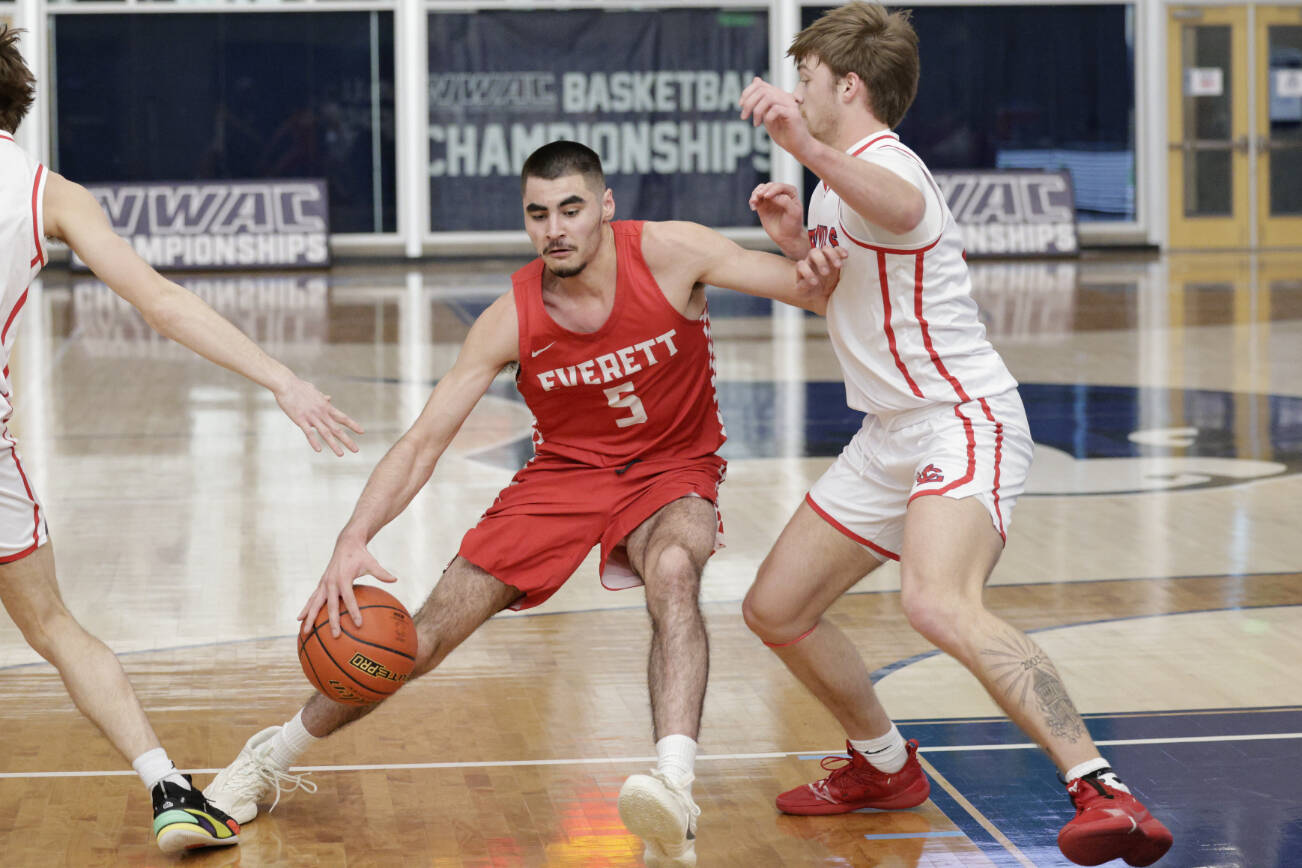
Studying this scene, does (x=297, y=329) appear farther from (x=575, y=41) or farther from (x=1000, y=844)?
(x=1000, y=844)

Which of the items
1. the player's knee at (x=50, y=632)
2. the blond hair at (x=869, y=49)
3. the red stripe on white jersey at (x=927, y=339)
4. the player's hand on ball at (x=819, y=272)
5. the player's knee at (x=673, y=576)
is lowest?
the player's knee at (x=50, y=632)

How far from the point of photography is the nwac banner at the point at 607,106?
21500 millimetres

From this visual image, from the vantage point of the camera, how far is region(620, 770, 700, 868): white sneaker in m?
3.20

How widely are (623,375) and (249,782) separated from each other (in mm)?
1191

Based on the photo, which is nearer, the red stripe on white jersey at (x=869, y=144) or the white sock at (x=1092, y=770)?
the white sock at (x=1092, y=770)

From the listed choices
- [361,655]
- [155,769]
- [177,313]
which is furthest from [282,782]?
[177,313]

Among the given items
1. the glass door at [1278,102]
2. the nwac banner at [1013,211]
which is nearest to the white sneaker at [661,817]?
the nwac banner at [1013,211]

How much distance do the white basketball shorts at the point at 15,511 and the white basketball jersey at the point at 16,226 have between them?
3.3 inches

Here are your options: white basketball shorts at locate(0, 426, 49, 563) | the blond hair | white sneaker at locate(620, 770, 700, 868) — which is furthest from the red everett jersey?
white basketball shorts at locate(0, 426, 49, 563)

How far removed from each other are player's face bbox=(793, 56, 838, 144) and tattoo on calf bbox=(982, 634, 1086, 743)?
1.14 m

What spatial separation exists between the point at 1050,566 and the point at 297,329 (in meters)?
8.90

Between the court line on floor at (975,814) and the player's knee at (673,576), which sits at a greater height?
the player's knee at (673,576)

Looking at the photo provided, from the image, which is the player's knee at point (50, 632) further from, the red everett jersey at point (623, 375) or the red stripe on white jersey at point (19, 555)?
the red everett jersey at point (623, 375)

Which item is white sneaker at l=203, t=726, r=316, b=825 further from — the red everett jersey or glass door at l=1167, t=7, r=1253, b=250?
glass door at l=1167, t=7, r=1253, b=250
